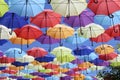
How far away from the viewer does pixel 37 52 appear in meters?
20.3

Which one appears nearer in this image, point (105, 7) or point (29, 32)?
point (105, 7)

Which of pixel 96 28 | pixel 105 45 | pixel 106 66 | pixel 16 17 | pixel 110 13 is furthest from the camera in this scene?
pixel 106 66

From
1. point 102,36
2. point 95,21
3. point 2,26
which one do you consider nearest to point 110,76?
point 102,36

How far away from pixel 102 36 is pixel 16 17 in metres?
4.37

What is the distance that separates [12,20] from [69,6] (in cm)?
289

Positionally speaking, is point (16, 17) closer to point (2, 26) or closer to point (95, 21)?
point (2, 26)

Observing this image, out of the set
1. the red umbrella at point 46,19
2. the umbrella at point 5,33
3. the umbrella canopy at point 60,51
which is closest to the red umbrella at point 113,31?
the red umbrella at point 46,19

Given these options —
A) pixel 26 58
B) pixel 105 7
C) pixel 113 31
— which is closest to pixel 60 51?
pixel 26 58

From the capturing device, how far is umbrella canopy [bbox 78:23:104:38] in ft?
51.1

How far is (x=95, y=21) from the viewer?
50.6 ft

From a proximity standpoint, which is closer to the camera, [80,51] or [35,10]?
[35,10]

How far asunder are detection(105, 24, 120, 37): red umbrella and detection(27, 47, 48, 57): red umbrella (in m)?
5.59

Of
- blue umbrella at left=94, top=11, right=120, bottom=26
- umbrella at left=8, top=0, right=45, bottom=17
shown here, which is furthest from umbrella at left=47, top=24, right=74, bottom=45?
umbrella at left=8, top=0, right=45, bottom=17

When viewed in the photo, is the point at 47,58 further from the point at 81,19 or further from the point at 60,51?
the point at 81,19
